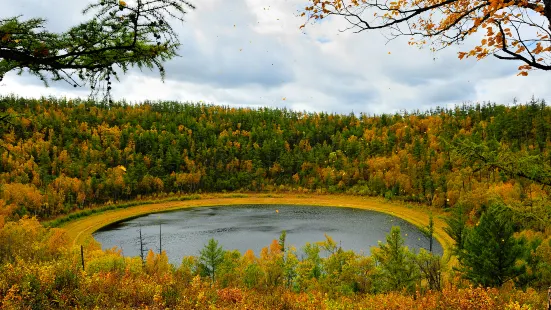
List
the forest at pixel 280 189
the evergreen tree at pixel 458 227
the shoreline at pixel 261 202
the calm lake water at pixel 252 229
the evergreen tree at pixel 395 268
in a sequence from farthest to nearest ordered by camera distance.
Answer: the shoreline at pixel 261 202 < the calm lake water at pixel 252 229 < the evergreen tree at pixel 458 227 < the evergreen tree at pixel 395 268 < the forest at pixel 280 189

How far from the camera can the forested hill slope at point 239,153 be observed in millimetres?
95438

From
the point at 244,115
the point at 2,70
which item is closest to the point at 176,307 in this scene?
the point at 2,70

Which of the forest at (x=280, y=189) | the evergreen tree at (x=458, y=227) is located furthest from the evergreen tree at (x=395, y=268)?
the evergreen tree at (x=458, y=227)

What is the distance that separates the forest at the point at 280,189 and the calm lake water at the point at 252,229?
5.22 m

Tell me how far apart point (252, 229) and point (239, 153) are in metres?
71.7

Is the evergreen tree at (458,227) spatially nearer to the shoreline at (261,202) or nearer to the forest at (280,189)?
the forest at (280,189)

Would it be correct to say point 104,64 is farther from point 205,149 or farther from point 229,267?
point 205,149

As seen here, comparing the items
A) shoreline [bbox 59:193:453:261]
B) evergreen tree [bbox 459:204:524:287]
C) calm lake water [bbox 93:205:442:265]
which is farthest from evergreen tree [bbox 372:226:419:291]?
shoreline [bbox 59:193:453:261]

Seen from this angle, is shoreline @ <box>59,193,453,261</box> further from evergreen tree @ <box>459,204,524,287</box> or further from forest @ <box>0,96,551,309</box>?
evergreen tree @ <box>459,204,524,287</box>

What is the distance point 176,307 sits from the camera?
854 cm

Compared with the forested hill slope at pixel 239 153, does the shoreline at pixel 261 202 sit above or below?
below

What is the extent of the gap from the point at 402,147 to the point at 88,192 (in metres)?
102

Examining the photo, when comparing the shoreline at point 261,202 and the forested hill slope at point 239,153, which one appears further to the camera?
the forested hill slope at point 239,153

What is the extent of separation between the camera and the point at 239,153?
142m
